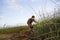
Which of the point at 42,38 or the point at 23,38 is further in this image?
the point at 23,38

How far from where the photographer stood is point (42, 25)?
5012 millimetres

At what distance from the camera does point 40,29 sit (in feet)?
16.4

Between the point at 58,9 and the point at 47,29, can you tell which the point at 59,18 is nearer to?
the point at 47,29

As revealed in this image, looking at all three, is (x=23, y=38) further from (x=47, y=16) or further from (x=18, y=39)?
(x=47, y=16)

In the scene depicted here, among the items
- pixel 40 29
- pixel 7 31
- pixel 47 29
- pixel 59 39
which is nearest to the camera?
pixel 59 39

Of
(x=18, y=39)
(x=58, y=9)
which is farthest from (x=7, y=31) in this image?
(x=58, y=9)

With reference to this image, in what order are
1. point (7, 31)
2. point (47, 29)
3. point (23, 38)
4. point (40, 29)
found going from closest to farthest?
point (47, 29) → point (40, 29) → point (23, 38) → point (7, 31)

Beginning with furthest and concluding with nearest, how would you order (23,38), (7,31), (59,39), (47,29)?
(7,31) < (23,38) < (47,29) < (59,39)

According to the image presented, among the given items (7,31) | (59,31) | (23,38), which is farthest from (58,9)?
(7,31)

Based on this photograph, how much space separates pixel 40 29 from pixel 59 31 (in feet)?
2.84

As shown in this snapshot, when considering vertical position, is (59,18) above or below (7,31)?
above

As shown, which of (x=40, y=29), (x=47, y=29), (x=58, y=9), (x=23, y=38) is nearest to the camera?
(x=58, y=9)

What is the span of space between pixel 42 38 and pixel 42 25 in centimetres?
32

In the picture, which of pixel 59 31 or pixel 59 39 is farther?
pixel 59 31
